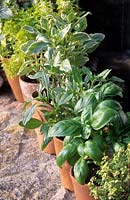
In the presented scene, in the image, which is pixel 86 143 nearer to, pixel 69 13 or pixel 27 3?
pixel 69 13

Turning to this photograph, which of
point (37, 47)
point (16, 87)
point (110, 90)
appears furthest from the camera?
point (16, 87)

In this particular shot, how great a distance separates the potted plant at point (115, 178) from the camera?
1.39 m

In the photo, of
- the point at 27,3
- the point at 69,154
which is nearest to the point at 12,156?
the point at 69,154

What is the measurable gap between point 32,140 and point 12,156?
182 millimetres

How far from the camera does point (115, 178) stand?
55.4 inches

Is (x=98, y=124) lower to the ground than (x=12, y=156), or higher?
higher

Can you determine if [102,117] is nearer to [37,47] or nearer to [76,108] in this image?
[76,108]

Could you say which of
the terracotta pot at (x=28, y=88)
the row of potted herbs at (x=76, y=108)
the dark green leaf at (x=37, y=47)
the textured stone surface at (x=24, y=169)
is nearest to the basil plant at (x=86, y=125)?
the row of potted herbs at (x=76, y=108)

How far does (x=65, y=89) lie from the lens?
1.84 meters

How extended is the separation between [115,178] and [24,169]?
0.85 m

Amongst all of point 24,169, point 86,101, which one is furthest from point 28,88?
point 86,101

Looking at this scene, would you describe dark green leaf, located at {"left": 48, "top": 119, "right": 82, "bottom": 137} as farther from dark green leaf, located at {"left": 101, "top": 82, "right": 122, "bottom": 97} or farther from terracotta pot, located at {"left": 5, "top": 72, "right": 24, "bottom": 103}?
terracotta pot, located at {"left": 5, "top": 72, "right": 24, "bottom": 103}

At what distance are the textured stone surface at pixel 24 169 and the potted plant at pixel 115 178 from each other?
50 cm

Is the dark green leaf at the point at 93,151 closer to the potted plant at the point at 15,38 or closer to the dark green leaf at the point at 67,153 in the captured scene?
the dark green leaf at the point at 67,153
